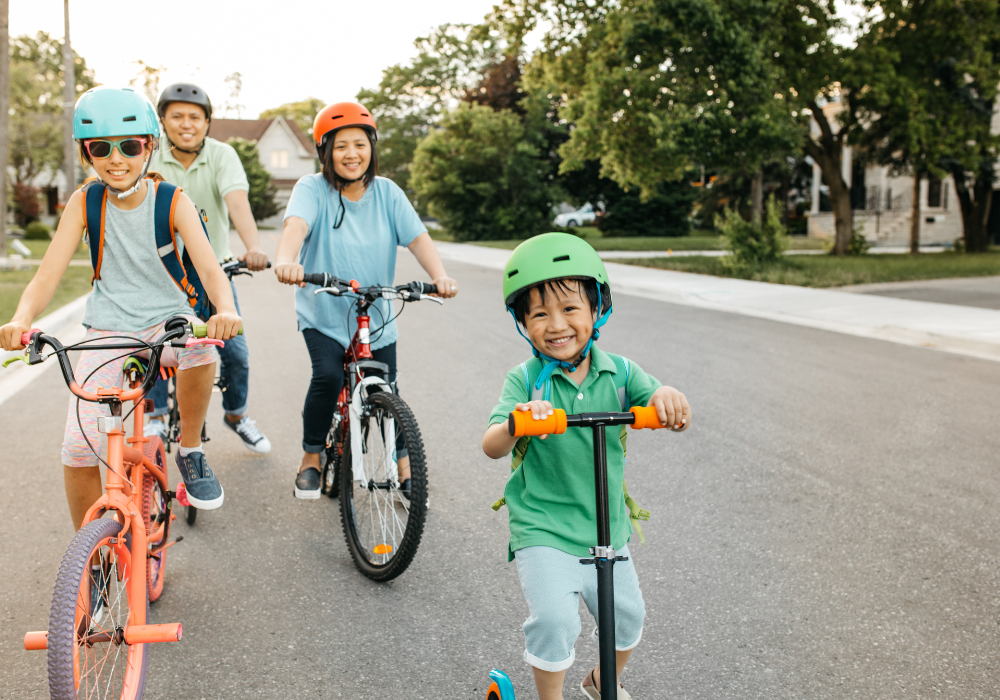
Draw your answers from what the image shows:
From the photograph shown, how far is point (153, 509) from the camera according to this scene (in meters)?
3.36

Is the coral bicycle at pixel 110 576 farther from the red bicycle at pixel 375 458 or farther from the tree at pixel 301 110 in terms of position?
the tree at pixel 301 110

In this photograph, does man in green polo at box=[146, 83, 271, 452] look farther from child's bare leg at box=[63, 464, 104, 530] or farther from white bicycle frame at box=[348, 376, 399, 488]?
child's bare leg at box=[63, 464, 104, 530]

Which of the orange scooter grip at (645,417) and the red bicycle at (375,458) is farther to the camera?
the red bicycle at (375,458)

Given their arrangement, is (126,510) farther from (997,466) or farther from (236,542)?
(997,466)

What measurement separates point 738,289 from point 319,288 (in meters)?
13.4

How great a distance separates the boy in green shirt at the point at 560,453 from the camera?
232 cm

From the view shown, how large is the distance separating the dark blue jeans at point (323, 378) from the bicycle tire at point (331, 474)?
0.36 ft

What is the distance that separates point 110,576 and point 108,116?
5.18 ft

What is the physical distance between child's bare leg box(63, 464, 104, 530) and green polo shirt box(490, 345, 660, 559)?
1.63m

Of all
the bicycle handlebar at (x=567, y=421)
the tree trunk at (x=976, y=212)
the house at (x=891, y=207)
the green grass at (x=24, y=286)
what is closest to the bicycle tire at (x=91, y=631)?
the bicycle handlebar at (x=567, y=421)

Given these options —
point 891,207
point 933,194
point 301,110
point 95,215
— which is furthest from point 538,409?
point 301,110

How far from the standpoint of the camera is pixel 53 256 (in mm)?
Result: 3145

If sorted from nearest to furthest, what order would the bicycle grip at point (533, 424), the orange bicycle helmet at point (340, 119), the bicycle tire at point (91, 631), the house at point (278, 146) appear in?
the bicycle grip at point (533, 424) → the bicycle tire at point (91, 631) → the orange bicycle helmet at point (340, 119) → the house at point (278, 146)

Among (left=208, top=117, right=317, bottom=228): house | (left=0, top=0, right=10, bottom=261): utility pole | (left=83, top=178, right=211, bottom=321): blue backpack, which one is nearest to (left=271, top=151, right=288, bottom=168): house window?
(left=208, top=117, right=317, bottom=228): house
